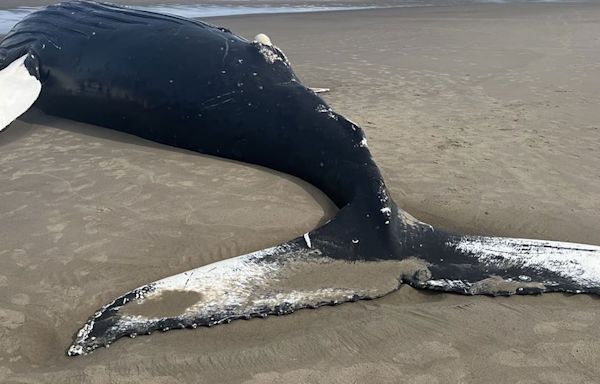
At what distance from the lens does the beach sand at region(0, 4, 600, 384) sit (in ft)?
10.6

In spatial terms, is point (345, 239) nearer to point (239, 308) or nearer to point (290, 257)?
point (290, 257)

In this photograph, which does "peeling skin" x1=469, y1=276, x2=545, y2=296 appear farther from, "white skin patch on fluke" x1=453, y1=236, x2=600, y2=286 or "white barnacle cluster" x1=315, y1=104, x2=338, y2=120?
"white barnacle cluster" x1=315, y1=104, x2=338, y2=120

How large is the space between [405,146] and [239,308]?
4.01 metres

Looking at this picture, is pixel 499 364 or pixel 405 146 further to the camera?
pixel 405 146

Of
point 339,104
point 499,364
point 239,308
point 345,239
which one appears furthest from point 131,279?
point 339,104

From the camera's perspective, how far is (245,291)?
358cm

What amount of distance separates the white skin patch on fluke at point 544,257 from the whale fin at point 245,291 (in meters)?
0.53

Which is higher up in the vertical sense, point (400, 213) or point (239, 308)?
point (400, 213)

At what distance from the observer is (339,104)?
874 cm

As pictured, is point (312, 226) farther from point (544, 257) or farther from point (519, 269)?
point (544, 257)

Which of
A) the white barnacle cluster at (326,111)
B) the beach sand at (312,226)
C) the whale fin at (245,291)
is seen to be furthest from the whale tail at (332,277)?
the white barnacle cluster at (326,111)

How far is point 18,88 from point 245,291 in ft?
15.3

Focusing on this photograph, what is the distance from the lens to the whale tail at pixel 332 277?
3428mm

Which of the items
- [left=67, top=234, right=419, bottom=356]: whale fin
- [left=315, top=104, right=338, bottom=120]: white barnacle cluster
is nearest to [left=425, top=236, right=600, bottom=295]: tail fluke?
[left=67, top=234, right=419, bottom=356]: whale fin
